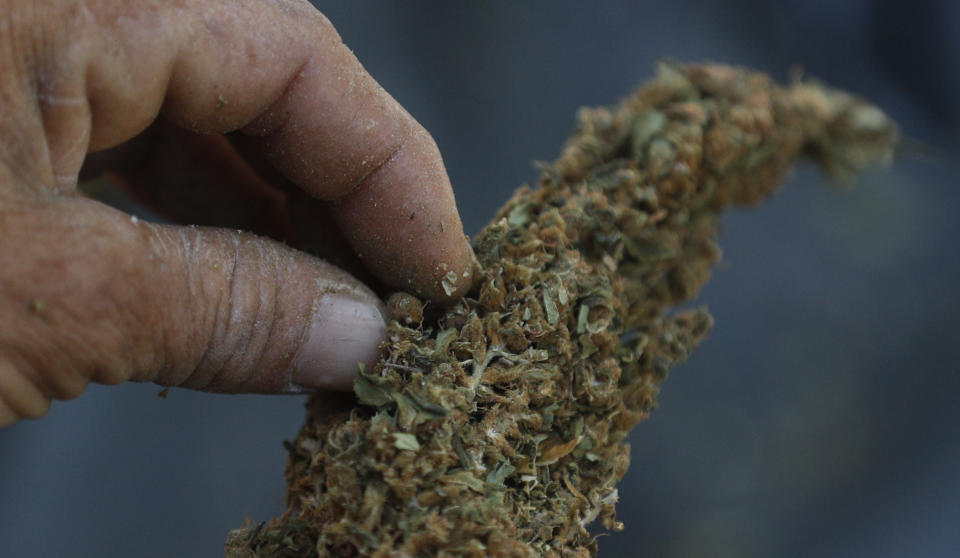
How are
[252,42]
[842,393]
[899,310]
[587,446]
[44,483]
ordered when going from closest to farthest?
[252,42] → [587,446] → [44,483] → [842,393] → [899,310]

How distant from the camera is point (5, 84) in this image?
0.80 m

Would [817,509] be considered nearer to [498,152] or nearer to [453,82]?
[498,152]

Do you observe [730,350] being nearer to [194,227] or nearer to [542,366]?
[542,366]

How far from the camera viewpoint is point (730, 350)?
2.35 metres

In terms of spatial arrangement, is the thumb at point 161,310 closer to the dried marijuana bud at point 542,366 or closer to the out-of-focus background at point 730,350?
the dried marijuana bud at point 542,366

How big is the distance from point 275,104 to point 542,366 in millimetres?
530

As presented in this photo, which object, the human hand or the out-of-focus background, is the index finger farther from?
the out-of-focus background

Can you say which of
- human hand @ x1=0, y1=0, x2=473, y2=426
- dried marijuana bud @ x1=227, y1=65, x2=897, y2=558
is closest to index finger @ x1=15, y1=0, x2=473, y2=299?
human hand @ x1=0, y1=0, x2=473, y2=426

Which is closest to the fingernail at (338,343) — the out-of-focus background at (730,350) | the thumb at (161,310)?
the thumb at (161,310)

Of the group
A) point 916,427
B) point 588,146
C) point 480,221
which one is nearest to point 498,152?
point 480,221

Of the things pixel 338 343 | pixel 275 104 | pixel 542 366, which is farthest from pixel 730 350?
pixel 275 104

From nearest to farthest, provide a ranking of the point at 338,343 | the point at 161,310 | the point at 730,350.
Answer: the point at 161,310
the point at 338,343
the point at 730,350

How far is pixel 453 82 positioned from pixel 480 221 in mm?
434

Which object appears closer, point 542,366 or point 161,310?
point 161,310
